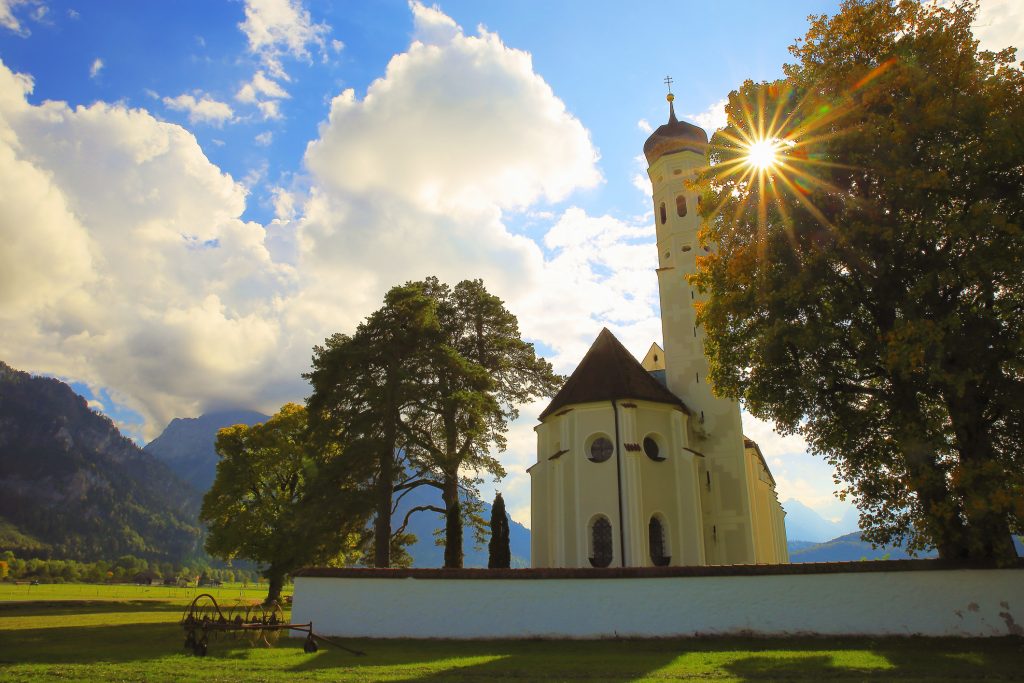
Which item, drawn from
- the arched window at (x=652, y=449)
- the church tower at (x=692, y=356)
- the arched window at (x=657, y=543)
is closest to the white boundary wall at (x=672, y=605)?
the arched window at (x=657, y=543)

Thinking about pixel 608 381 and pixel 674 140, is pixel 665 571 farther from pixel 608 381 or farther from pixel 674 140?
pixel 674 140

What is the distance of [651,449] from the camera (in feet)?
95.9

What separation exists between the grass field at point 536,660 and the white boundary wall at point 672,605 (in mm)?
468

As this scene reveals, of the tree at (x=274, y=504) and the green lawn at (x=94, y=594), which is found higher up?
the tree at (x=274, y=504)

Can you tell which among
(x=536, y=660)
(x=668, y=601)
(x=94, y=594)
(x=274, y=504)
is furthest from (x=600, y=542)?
(x=94, y=594)

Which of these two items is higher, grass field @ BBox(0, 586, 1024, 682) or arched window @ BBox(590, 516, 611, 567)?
arched window @ BBox(590, 516, 611, 567)

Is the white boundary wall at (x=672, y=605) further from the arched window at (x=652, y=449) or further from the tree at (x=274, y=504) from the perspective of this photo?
the arched window at (x=652, y=449)

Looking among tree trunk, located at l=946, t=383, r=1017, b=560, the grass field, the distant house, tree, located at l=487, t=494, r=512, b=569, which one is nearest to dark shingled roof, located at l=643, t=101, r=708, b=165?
tree, located at l=487, t=494, r=512, b=569

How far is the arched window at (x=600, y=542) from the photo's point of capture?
2719 cm

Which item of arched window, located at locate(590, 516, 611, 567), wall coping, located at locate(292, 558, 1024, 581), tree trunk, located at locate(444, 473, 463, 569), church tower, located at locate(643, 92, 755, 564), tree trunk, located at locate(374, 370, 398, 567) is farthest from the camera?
church tower, located at locate(643, 92, 755, 564)

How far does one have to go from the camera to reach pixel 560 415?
1185 inches

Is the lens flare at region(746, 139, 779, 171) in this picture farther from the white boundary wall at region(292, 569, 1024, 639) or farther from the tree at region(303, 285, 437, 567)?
the tree at region(303, 285, 437, 567)

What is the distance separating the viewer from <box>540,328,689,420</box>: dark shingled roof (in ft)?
95.9

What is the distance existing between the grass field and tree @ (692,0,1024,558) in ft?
9.72
